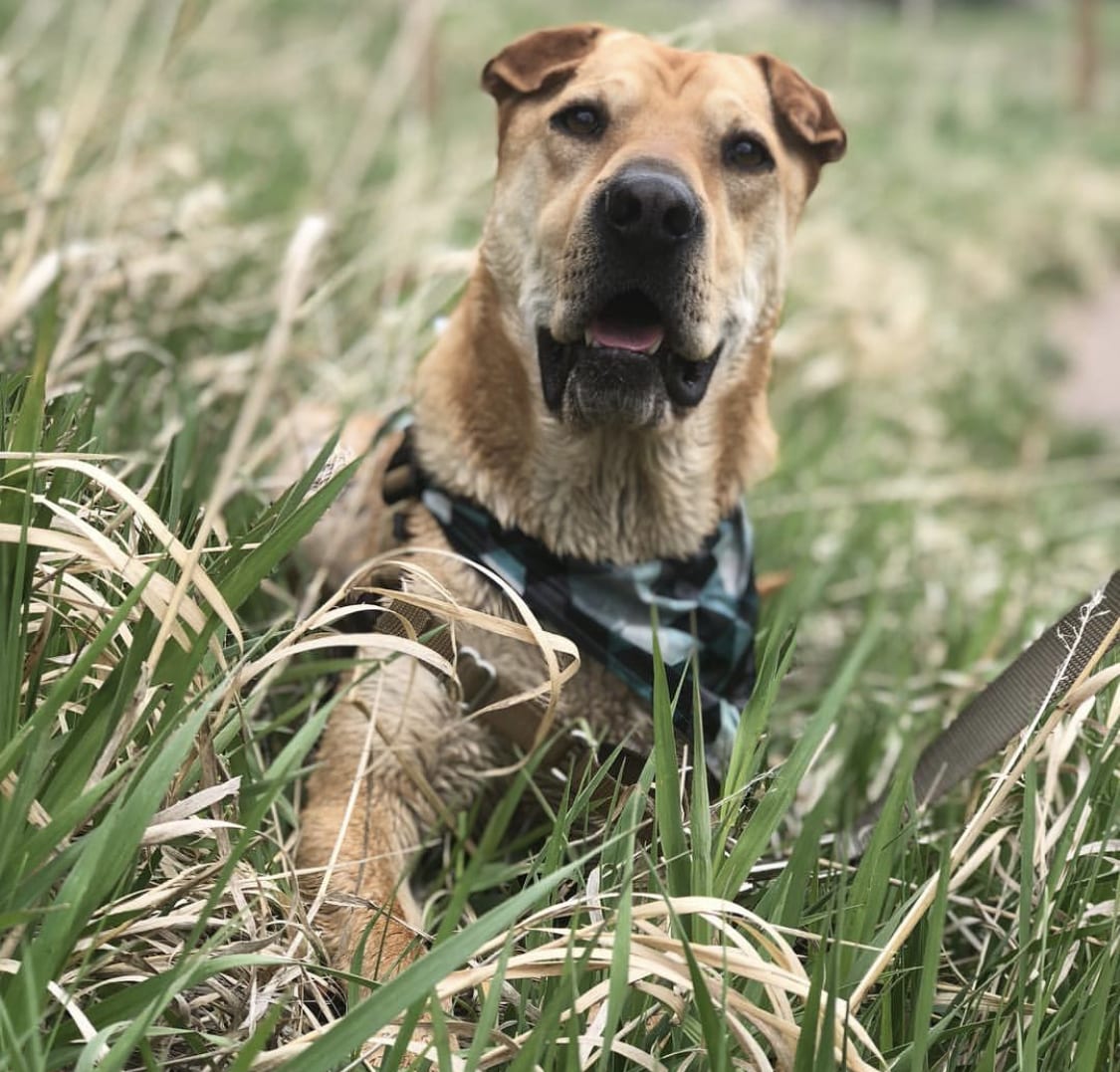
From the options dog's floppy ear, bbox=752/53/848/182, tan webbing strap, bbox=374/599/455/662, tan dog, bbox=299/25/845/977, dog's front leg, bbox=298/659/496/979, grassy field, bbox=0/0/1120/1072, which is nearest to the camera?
grassy field, bbox=0/0/1120/1072

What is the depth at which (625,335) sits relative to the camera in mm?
2277

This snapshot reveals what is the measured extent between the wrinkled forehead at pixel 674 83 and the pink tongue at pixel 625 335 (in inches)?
16.4

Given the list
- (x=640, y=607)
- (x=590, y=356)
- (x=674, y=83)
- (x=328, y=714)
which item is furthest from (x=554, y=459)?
(x=328, y=714)

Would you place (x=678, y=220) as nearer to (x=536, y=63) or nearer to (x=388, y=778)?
(x=536, y=63)

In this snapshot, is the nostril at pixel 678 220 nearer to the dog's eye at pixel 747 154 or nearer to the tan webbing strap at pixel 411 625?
the dog's eye at pixel 747 154

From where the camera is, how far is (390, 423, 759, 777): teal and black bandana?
2.22 m

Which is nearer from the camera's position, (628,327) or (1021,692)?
(1021,692)

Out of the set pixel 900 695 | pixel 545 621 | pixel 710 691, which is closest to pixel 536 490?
pixel 545 621

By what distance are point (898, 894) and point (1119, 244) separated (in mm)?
10681

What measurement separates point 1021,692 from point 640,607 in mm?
671

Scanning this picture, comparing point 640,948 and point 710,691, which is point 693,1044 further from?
point 710,691

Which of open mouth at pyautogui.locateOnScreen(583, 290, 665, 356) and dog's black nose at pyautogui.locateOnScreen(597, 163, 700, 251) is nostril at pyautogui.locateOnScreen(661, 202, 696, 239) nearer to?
dog's black nose at pyautogui.locateOnScreen(597, 163, 700, 251)

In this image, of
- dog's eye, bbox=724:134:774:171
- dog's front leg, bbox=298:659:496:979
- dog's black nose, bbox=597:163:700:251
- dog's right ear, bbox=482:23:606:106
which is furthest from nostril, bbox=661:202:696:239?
dog's front leg, bbox=298:659:496:979

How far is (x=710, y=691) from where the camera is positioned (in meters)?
2.31
